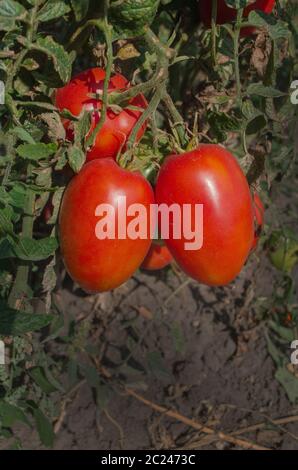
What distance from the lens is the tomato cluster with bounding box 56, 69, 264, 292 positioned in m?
0.80

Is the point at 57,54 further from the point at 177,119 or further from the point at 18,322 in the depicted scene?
the point at 18,322

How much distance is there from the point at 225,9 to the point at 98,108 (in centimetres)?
24

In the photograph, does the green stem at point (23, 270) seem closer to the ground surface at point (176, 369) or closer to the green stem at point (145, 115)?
the green stem at point (145, 115)

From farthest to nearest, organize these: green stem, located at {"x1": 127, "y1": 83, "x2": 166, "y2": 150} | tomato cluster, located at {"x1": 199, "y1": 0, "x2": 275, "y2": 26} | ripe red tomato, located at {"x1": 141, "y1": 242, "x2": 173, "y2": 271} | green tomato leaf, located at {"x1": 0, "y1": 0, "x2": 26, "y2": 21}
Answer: ripe red tomato, located at {"x1": 141, "y1": 242, "x2": 173, "y2": 271}, tomato cluster, located at {"x1": 199, "y1": 0, "x2": 275, "y2": 26}, green stem, located at {"x1": 127, "y1": 83, "x2": 166, "y2": 150}, green tomato leaf, located at {"x1": 0, "y1": 0, "x2": 26, "y2": 21}

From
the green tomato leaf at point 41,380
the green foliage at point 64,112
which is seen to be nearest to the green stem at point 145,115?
the green foliage at point 64,112

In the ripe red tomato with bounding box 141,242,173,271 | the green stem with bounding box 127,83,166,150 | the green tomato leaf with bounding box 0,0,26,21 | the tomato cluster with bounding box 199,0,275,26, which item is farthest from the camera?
the ripe red tomato with bounding box 141,242,173,271


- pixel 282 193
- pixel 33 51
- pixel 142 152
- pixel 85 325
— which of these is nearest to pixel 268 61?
pixel 142 152

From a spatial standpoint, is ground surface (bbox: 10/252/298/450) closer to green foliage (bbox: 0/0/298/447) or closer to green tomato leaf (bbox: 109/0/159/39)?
green foliage (bbox: 0/0/298/447)

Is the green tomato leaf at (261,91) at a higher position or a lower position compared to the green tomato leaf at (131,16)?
lower

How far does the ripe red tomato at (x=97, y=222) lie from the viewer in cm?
80

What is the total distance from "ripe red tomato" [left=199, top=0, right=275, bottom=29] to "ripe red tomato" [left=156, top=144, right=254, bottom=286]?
7.7 inches

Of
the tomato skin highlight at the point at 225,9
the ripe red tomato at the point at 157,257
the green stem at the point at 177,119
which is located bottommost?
the ripe red tomato at the point at 157,257

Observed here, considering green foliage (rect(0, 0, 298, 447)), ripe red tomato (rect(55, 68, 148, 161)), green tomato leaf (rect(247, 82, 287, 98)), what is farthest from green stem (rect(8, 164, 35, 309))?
green tomato leaf (rect(247, 82, 287, 98))

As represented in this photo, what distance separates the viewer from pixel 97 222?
803 millimetres
